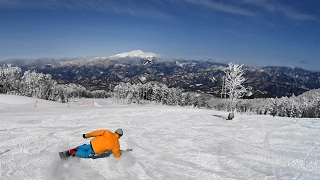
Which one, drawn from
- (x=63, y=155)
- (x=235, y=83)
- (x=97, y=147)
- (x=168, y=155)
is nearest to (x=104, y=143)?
(x=97, y=147)

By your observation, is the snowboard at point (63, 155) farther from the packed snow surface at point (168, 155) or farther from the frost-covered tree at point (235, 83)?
the frost-covered tree at point (235, 83)

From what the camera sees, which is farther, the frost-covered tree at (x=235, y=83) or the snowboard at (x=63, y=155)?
the frost-covered tree at (x=235, y=83)

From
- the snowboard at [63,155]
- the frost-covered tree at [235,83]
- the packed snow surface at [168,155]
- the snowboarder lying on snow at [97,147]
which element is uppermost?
the frost-covered tree at [235,83]

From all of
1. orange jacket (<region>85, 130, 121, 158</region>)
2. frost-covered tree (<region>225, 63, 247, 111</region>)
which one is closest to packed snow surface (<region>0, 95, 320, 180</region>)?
orange jacket (<region>85, 130, 121, 158</region>)

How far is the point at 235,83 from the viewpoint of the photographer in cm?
4409

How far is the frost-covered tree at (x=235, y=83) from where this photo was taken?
44094 mm

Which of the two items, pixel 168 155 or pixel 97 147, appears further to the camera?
pixel 168 155

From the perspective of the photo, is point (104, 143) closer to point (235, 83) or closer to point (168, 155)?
point (168, 155)

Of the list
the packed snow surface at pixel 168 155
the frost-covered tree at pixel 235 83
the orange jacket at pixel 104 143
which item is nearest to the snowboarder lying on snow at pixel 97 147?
the orange jacket at pixel 104 143

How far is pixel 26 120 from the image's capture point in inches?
789

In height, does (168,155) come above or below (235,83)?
below

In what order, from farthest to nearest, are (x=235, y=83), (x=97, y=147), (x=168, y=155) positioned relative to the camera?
(x=235, y=83), (x=168, y=155), (x=97, y=147)

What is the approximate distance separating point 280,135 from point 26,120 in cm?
1824

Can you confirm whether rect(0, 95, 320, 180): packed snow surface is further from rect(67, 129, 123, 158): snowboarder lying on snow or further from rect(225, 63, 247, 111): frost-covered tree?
rect(225, 63, 247, 111): frost-covered tree
